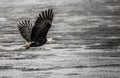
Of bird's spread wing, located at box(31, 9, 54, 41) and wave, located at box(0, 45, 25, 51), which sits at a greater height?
bird's spread wing, located at box(31, 9, 54, 41)

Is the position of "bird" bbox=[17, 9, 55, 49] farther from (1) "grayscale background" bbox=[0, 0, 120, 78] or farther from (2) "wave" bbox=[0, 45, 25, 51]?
(2) "wave" bbox=[0, 45, 25, 51]

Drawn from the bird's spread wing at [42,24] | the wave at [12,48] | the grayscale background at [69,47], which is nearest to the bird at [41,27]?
the bird's spread wing at [42,24]

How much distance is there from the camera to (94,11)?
30.5 feet

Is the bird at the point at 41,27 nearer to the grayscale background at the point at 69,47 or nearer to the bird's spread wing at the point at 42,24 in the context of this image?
the bird's spread wing at the point at 42,24

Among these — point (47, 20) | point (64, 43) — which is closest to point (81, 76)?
point (47, 20)

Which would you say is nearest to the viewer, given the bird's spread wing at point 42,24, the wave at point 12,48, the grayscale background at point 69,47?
the grayscale background at point 69,47

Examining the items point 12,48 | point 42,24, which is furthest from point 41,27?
point 12,48

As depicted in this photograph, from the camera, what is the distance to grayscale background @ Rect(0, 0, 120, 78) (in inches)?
194

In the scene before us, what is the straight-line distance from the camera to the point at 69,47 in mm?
6020

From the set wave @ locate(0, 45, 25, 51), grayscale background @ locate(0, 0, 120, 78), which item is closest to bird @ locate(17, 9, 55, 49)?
grayscale background @ locate(0, 0, 120, 78)

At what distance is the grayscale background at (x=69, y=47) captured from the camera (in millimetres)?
4918

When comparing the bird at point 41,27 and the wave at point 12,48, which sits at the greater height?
the bird at point 41,27

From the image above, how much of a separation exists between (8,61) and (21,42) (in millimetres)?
966

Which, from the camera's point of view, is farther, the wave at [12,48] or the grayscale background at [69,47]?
the wave at [12,48]
